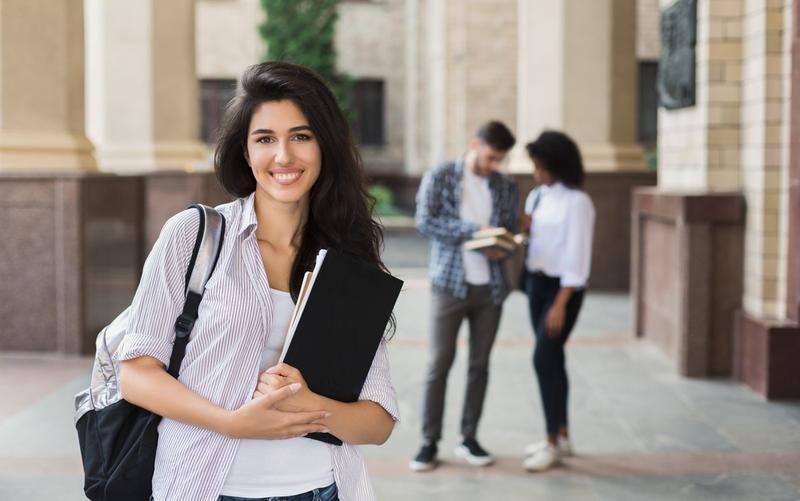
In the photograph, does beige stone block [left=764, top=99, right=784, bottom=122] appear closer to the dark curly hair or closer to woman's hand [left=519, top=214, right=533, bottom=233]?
the dark curly hair

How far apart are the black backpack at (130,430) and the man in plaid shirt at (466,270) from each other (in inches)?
145

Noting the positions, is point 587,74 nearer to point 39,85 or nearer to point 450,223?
point 39,85

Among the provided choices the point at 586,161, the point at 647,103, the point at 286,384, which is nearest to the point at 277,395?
the point at 286,384

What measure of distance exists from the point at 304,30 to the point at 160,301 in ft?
88.6

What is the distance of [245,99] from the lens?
229 centimetres

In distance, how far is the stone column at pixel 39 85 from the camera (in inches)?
362

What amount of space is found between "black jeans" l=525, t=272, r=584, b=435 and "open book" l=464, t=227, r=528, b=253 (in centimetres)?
36

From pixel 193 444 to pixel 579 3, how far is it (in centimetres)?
1215

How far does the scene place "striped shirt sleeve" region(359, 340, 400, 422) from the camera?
7.52 feet

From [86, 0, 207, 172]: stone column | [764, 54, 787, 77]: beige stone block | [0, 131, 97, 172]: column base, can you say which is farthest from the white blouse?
[86, 0, 207, 172]: stone column

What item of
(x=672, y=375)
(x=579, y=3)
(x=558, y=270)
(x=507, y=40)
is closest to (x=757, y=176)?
(x=672, y=375)

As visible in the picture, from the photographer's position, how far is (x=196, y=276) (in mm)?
2158

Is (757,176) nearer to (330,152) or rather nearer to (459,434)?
(459,434)

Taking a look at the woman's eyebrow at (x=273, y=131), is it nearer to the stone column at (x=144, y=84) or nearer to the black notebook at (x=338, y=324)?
the black notebook at (x=338, y=324)
